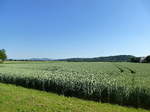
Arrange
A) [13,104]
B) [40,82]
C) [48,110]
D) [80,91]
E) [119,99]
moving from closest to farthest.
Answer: [48,110] < [13,104] < [119,99] < [80,91] < [40,82]

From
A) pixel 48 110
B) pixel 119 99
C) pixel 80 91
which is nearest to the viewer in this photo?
pixel 48 110

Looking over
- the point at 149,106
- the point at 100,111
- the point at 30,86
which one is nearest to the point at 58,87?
Result: the point at 30,86

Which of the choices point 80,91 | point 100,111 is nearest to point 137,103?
point 100,111

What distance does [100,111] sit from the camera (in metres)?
6.52

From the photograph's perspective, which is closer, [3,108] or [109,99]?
[3,108]

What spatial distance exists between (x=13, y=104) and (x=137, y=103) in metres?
6.27

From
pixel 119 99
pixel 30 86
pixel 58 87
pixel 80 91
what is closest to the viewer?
pixel 119 99

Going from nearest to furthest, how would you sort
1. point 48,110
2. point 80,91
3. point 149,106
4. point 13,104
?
point 48,110 < point 13,104 < point 149,106 < point 80,91

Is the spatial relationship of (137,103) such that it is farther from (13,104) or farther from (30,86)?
(30,86)

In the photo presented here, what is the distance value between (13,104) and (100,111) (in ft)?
12.9

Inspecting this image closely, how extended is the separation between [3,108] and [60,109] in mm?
2377

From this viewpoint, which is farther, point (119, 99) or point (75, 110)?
point (119, 99)

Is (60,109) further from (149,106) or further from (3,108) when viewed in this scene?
(149,106)

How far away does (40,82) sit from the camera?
39.5 ft
